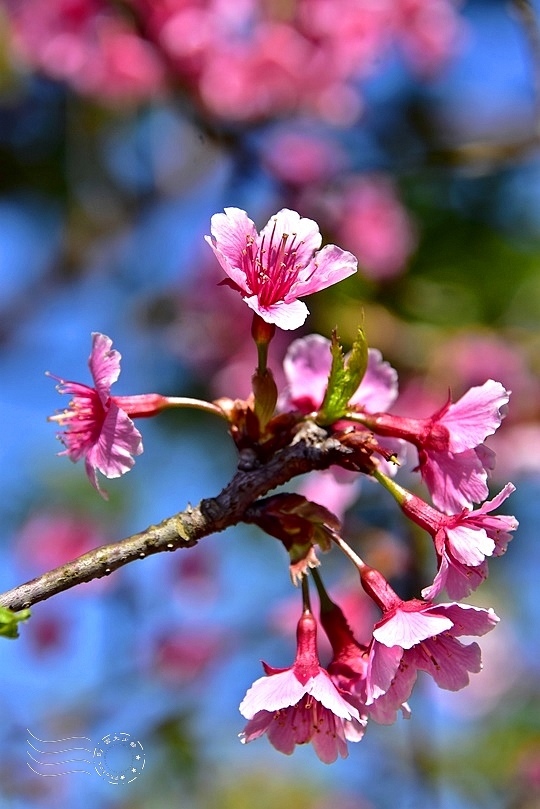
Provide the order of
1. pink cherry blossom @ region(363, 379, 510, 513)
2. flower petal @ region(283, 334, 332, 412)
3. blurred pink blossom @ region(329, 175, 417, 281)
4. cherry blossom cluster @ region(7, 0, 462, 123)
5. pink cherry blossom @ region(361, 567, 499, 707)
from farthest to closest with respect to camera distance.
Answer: blurred pink blossom @ region(329, 175, 417, 281) < cherry blossom cluster @ region(7, 0, 462, 123) < flower petal @ region(283, 334, 332, 412) < pink cherry blossom @ region(363, 379, 510, 513) < pink cherry blossom @ region(361, 567, 499, 707)

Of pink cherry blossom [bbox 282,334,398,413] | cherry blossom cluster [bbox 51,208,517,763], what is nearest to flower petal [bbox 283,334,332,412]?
pink cherry blossom [bbox 282,334,398,413]

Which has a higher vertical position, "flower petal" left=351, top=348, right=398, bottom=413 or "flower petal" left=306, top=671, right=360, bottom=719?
"flower petal" left=351, top=348, right=398, bottom=413

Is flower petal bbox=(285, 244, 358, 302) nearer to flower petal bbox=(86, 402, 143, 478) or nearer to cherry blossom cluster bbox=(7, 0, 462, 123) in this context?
flower petal bbox=(86, 402, 143, 478)

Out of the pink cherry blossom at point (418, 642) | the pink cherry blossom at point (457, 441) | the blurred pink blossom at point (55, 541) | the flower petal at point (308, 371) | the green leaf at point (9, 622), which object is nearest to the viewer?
the green leaf at point (9, 622)

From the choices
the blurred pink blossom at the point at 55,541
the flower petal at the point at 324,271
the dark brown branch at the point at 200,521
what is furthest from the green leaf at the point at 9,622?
the blurred pink blossom at the point at 55,541

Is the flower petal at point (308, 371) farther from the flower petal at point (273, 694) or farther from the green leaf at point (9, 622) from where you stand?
the green leaf at point (9, 622)

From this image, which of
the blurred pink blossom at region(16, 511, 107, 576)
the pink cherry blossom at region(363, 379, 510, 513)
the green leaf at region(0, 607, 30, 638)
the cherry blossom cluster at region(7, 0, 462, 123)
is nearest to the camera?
the green leaf at region(0, 607, 30, 638)

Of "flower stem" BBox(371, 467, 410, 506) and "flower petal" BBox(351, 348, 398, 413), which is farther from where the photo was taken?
"flower petal" BBox(351, 348, 398, 413)
